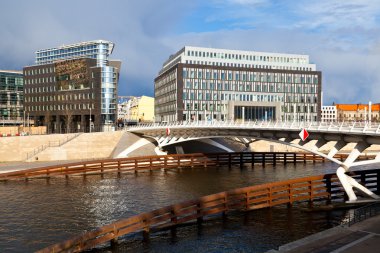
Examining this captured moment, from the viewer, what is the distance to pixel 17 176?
48.9m

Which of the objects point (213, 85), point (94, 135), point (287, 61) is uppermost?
point (287, 61)

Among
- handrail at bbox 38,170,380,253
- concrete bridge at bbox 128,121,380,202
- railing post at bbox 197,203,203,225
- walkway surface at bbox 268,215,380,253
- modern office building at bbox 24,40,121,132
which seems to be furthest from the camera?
modern office building at bbox 24,40,121,132

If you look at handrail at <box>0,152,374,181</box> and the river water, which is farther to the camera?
handrail at <box>0,152,374,181</box>

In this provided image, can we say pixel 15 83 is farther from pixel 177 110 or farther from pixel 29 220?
pixel 29 220

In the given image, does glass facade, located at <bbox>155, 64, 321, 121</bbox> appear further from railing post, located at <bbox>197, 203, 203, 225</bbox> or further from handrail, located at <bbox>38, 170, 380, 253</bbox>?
railing post, located at <bbox>197, 203, 203, 225</bbox>

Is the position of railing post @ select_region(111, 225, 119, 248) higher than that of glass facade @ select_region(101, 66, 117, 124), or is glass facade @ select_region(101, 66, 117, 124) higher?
glass facade @ select_region(101, 66, 117, 124)

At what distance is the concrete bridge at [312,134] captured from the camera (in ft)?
100

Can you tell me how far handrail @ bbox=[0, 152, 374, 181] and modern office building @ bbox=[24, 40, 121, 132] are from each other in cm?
4622

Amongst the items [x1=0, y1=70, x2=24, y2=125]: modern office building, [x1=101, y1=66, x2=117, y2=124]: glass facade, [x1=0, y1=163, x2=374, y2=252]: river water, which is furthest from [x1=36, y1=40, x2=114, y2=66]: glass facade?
[x1=0, y1=163, x2=374, y2=252]: river water

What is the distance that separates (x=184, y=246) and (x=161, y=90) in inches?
4873

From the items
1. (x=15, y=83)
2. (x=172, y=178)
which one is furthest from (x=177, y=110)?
(x=172, y=178)

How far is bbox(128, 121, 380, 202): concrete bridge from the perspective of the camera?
100ft

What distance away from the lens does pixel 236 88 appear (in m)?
125

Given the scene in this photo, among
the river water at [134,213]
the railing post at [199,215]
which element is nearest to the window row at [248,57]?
the river water at [134,213]
